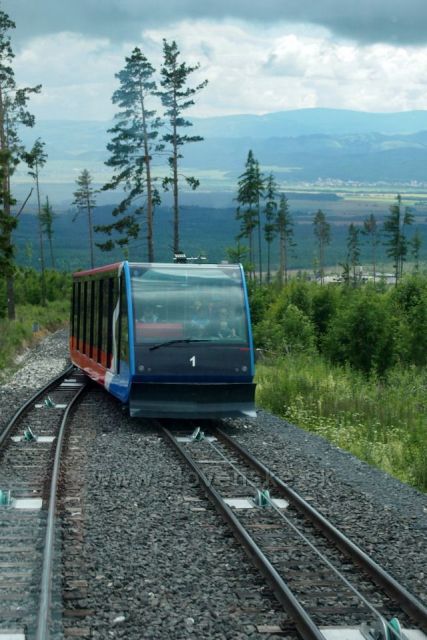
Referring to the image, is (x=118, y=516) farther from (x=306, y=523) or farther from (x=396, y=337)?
(x=396, y=337)

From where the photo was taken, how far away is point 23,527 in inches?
337

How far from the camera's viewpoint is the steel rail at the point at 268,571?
5891 mm

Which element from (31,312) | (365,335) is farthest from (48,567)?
(31,312)

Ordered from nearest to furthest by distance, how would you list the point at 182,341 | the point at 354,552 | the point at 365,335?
the point at 354,552, the point at 182,341, the point at 365,335

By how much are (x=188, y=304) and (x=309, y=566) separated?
825 cm

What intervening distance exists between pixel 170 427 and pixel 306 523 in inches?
273

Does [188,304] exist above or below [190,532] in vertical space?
above

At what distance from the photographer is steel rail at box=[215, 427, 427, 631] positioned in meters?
6.36

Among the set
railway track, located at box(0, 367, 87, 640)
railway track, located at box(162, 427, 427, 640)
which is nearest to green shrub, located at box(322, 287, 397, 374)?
railway track, located at box(0, 367, 87, 640)

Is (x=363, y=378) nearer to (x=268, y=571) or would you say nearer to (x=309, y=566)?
(x=309, y=566)

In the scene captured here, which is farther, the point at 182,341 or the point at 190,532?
the point at 182,341

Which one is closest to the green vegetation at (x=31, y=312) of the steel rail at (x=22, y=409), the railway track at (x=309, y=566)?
the steel rail at (x=22, y=409)

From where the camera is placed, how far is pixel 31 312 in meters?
61.5

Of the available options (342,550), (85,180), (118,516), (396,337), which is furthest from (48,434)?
(85,180)
